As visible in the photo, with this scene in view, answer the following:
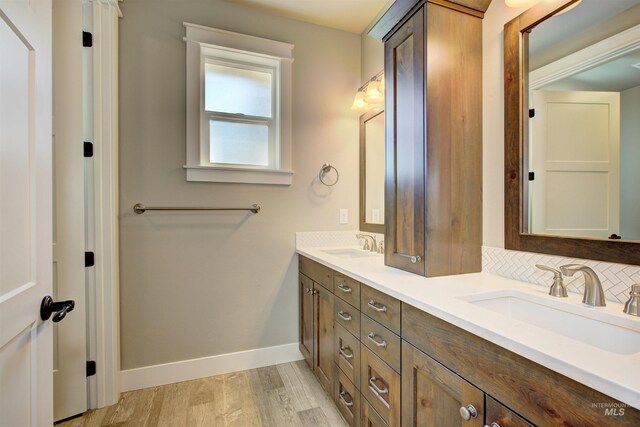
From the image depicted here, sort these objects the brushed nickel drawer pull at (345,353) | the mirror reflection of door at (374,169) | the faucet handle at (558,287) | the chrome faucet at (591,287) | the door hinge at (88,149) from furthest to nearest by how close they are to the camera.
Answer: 1. the mirror reflection of door at (374,169)
2. the door hinge at (88,149)
3. the brushed nickel drawer pull at (345,353)
4. the faucet handle at (558,287)
5. the chrome faucet at (591,287)

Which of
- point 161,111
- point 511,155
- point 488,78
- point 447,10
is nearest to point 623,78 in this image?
point 511,155

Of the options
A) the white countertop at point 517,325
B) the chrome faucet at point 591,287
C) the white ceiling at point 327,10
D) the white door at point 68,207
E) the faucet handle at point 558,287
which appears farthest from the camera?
the white ceiling at point 327,10

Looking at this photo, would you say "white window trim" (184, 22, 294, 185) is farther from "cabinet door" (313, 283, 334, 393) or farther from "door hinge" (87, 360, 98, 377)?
"door hinge" (87, 360, 98, 377)

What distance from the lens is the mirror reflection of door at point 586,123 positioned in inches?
37.0

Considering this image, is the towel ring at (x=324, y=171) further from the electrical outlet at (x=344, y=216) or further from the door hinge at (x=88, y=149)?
the door hinge at (x=88, y=149)

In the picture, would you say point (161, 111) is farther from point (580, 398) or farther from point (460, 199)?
point (580, 398)

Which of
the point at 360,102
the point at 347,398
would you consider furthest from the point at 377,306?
the point at 360,102

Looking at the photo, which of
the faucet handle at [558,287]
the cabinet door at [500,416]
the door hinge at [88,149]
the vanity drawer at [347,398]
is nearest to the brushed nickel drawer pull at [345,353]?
the vanity drawer at [347,398]

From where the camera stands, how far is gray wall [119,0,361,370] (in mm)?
1911

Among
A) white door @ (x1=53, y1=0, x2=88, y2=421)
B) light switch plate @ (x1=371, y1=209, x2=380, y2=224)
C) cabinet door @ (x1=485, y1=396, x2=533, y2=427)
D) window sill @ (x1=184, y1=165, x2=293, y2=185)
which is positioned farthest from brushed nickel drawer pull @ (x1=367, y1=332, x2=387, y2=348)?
white door @ (x1=53, y1=0, x2=88, y2=421)

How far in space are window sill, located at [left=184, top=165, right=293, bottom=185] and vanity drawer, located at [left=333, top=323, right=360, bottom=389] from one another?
3.82ft

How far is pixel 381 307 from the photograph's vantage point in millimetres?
1198

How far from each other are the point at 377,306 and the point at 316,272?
2.45 feet

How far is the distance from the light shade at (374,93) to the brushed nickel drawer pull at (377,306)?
1.52m
